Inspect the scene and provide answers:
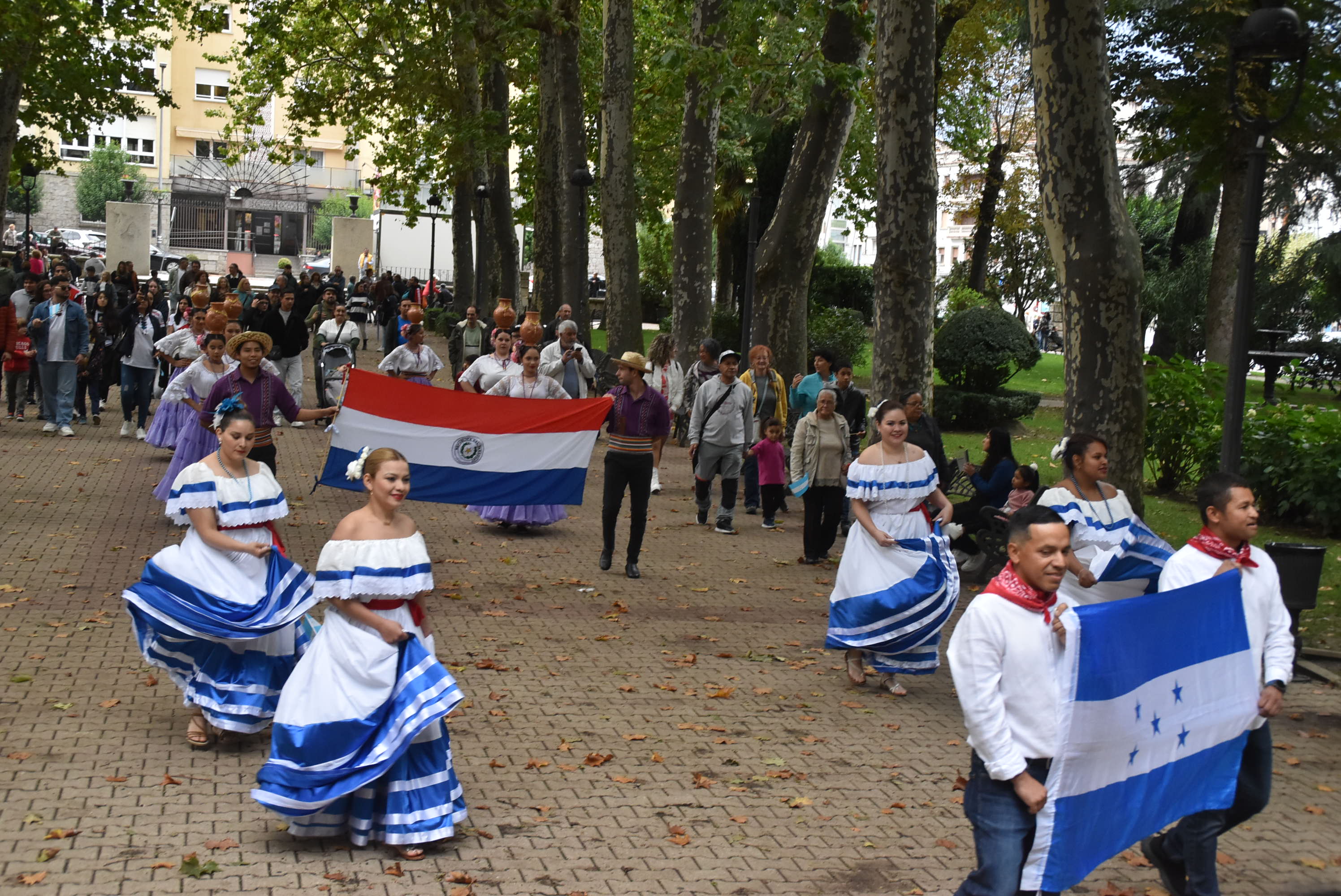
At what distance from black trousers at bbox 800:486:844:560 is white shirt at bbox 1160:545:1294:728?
7568 mm

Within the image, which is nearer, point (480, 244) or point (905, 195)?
point (905, 195)

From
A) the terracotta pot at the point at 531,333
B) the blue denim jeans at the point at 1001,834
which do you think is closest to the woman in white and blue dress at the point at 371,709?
the blue denim jeans at the point at 1001,834

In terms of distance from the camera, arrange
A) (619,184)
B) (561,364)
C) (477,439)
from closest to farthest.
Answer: (477,439) → (561,364) → (619,184)

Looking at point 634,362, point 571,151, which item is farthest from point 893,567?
point 571,151

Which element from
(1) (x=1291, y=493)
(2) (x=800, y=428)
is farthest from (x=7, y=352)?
(1) (x=1291, y=493)

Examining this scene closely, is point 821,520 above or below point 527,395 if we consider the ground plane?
below

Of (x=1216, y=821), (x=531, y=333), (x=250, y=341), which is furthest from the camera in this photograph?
(x=531, y=333)

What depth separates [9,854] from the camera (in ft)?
18.8

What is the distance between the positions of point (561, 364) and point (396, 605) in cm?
948

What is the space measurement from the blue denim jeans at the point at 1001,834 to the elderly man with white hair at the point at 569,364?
1085 cm

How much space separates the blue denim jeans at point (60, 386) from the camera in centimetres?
1898

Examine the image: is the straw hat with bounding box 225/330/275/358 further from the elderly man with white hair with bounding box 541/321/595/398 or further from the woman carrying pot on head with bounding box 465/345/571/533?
the elderly man with white hair with bounding box 541/321/595/398

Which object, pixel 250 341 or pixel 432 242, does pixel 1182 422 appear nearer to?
pixel 250 341

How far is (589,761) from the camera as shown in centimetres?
734
